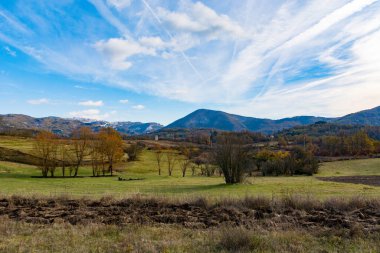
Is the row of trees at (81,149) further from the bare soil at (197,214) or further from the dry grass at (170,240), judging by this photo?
the dry grass at (170,240)

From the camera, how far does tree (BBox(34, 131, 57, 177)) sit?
66500 millimetres

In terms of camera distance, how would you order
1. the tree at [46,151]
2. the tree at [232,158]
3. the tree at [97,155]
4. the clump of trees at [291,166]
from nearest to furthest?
the tree at [232,158]
the tree at [46,151]
the tree at [97,155]
the clump of trees at [291,166]

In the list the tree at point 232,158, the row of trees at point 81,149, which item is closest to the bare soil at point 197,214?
the tree at point 232,158

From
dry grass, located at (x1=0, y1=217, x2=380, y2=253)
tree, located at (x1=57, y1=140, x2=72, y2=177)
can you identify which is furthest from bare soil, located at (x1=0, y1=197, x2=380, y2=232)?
tree, located at (x1=57, y1=140, x2=72, y2=177)

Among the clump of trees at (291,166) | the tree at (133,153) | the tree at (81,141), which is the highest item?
the tree at (81,141)

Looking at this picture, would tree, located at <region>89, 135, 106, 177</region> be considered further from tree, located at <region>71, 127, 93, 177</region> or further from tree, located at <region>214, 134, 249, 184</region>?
tree, located at <region>214, 134, 249, 184</region>

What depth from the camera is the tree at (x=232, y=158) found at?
1644 inches

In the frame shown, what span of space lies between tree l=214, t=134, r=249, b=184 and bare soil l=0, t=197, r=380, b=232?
24839 millimetres

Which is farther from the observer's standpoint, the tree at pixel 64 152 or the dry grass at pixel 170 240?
the tree at pixel 64 152

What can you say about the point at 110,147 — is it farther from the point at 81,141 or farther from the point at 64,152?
the point at 64,152

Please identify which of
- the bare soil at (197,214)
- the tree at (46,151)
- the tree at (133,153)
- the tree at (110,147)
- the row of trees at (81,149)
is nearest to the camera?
the bare soil at (197,214)

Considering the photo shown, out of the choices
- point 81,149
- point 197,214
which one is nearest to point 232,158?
point 197,214

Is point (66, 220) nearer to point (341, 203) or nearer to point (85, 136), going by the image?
point (341, 203)

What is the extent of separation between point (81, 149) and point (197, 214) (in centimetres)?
6479
